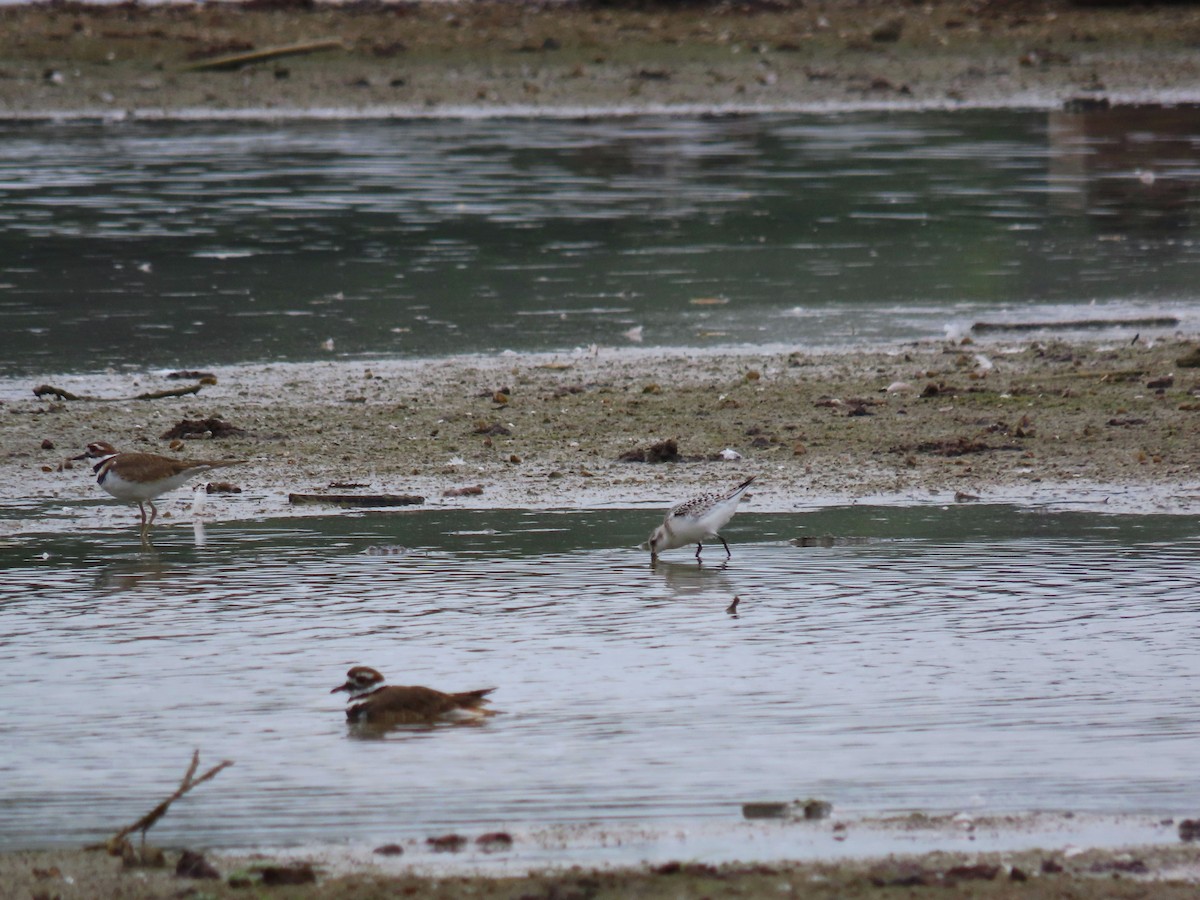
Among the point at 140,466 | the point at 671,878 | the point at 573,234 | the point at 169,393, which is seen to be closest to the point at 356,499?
the point at 140,466

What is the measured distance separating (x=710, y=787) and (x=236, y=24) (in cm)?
2855

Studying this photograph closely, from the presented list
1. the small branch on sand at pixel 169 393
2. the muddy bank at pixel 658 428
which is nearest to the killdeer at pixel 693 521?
the muddy bank at pixel 658 428

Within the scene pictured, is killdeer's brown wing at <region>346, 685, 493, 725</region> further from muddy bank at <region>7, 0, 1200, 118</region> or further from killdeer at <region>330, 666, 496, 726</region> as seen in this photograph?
muddy bank at <region>7, 0, 1200, 118</region>

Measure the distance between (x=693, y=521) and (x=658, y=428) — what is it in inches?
94.9

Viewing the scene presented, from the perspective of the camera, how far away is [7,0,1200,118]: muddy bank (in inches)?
1114

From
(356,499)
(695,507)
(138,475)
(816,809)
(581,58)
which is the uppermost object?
(581,58)

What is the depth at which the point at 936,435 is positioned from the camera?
10.6 meters

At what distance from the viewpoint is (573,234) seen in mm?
17797

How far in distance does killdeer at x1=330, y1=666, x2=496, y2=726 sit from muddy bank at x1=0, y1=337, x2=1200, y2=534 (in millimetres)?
2855

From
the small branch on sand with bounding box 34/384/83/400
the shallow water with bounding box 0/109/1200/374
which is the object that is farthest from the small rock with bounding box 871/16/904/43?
the small branch on sand with bounding box 34/384/83/400

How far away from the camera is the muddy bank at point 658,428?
976cm

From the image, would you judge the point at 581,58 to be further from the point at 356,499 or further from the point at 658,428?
the point at 356,499

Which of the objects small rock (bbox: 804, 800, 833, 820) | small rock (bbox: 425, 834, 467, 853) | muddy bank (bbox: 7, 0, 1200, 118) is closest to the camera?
small rock (bbox: 425, 834, 467, 853)

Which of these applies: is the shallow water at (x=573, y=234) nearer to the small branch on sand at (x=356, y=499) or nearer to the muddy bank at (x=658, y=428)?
the muddy bank at (x=658, y=428)
